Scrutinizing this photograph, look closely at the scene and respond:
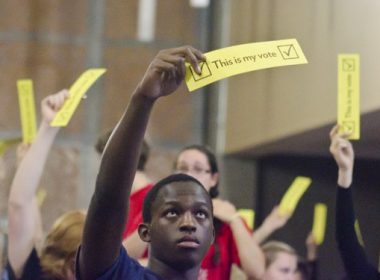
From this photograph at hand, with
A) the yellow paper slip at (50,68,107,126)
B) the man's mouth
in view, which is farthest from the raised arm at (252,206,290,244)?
the man's mouth

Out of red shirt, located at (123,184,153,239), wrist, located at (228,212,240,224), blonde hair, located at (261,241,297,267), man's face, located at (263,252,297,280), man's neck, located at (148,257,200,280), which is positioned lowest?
man's face, located at (263,252,297,280)

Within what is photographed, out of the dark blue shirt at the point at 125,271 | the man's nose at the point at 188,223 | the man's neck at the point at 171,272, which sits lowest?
the man's neck at the point at 171,272

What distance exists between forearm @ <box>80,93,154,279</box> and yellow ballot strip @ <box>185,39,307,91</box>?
10cm

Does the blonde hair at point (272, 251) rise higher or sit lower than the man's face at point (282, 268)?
higher

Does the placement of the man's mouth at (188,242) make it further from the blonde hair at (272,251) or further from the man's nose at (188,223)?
the blonde hair at (272,251)

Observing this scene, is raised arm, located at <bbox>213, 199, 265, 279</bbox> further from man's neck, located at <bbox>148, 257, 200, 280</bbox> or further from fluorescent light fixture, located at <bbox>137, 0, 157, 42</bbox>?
fluorescent light fixture, located at <bbox>137, 0, 157, 42</bbox>

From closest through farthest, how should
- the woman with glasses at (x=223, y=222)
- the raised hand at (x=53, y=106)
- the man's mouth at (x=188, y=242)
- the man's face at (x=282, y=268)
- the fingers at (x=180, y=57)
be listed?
the fingers at (x=180, y=57) → the man's mouth at (x=188, y=242) → the raised hand at (x=53, y=106) → the woman with glasses at (x=223, y=222) → the man's face at (x=282, y=268)

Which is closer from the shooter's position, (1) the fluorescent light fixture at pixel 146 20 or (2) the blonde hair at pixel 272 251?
(2) the blonde hair at pixel 272 251

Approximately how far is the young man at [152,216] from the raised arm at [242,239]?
3.60 feet

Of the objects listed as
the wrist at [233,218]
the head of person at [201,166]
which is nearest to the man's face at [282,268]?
the wrist at [233,218]

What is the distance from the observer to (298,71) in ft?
12.3

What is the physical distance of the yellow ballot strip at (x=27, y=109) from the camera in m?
2.87

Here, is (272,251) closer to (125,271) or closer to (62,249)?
(62,249)

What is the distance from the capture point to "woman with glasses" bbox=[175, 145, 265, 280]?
113 inches
